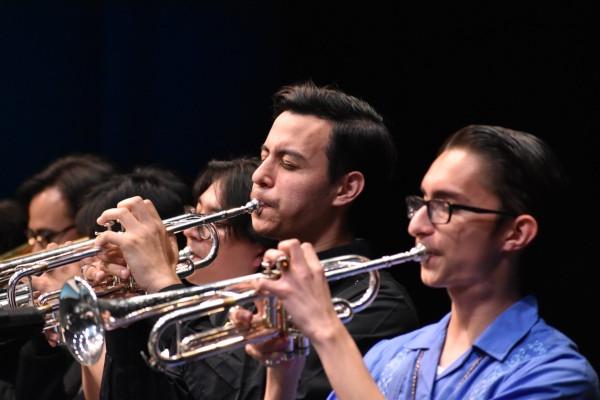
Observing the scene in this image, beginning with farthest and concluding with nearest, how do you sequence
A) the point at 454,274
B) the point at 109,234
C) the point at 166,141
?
the point at 166,141 → the point at 109,234 → the point at 454,274

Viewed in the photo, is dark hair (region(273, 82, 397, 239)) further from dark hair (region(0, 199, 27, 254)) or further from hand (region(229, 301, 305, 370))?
dark hair (region(0, 199, 27, 254))

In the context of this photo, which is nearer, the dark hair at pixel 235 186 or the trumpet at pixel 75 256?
the trumpet at pixel 75 256

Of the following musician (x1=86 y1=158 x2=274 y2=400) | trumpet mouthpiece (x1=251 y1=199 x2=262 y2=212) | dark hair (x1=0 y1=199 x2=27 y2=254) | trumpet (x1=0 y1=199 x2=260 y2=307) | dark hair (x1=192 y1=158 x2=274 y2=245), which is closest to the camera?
musician (x1=86 y1=158 x2=274 y2=400)

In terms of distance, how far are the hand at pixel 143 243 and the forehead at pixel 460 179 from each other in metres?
0.88

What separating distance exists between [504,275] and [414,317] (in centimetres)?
70

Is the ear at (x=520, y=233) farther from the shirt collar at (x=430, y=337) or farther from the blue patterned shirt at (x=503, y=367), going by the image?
the shirt collar at (x=430, y=337)

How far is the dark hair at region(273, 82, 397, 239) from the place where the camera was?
11.8 ft

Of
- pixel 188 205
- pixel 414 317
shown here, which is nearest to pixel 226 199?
pixel 188 205

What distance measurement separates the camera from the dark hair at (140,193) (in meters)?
4.24

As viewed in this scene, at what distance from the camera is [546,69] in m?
4.07

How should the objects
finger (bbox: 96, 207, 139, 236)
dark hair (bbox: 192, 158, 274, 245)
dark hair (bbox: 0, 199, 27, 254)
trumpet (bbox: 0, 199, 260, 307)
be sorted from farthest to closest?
dark hair (bbox: 0, 199, 27, 254)
dark hair (bbox: 192, 158, 274, 245)
trumpet (bbox: 0, 199, 260, 307)
finger (bbox: 96, 207, 139, 236)

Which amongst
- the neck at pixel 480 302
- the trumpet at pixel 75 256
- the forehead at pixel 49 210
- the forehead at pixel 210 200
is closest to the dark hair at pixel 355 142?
the trumpet at pixel 75 256

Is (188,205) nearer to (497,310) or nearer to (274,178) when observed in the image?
(274,178)

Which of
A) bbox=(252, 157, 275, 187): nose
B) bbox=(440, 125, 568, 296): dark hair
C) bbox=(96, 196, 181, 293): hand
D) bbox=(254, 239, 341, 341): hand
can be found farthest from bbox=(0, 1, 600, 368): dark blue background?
bbox=(96, 196, 181, 293): hand
